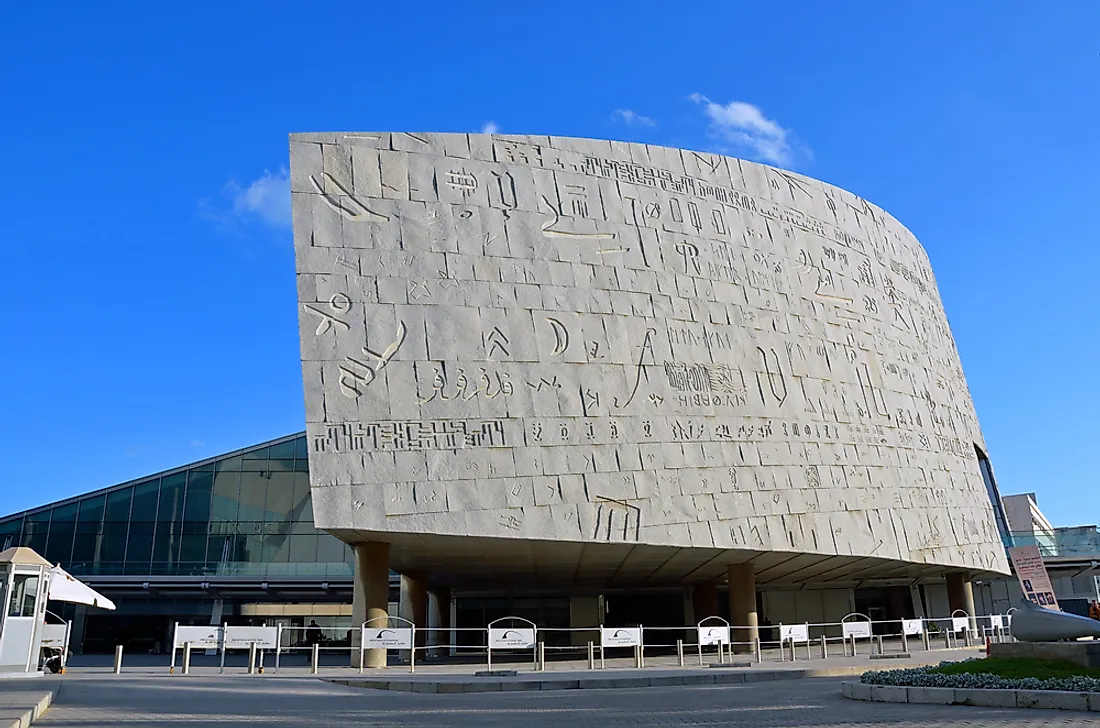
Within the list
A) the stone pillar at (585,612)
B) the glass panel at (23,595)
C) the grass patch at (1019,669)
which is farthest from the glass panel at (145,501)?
the grass patch at (1019,669)

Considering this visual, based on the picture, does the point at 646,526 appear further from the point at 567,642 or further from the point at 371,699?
the point at 567,642

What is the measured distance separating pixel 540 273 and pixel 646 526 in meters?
5.74

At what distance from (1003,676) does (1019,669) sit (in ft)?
1.11

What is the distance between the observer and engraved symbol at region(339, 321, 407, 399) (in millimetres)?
17844

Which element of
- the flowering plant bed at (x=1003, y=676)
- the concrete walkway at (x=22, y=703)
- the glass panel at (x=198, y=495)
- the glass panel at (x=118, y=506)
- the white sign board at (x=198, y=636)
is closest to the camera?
the concrete walkway at (x=22, y=703)

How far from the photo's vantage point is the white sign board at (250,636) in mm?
16000

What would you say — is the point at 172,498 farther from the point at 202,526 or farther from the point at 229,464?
the point at 229,464

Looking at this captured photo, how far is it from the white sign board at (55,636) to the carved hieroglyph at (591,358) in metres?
7.10

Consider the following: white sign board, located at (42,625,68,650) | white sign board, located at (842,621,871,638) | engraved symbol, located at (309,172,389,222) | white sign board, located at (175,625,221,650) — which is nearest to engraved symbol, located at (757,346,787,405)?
white sign board, located at (842,621,871,638)

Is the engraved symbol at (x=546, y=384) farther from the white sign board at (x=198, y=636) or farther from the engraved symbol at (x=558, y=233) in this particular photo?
the white sign board at (x=198, y=636)

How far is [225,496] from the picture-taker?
3219 cm

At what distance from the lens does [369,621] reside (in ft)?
60.8

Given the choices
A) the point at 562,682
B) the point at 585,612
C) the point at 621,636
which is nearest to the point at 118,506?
the point at 585,612

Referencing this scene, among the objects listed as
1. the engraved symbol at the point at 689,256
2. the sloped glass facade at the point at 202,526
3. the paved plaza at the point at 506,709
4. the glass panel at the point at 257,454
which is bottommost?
the paved plaza at the point at 506,709
